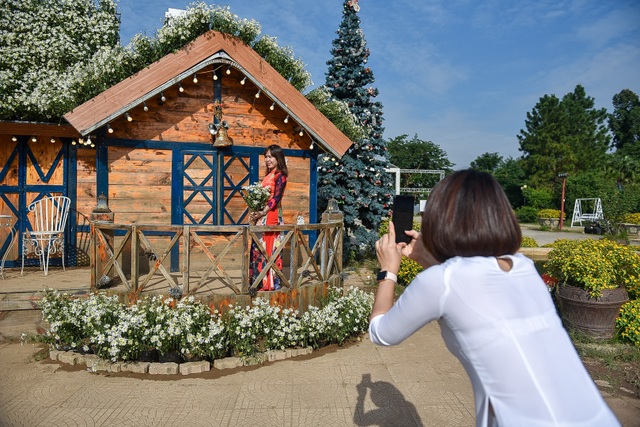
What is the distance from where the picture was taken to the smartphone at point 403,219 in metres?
2.02

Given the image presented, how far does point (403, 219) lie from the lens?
2045 mm

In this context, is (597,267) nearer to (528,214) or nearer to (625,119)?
(528,214)

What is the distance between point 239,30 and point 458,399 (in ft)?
24.6

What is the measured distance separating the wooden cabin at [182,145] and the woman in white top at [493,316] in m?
6.21

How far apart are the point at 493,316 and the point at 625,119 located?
233 ft

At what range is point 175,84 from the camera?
8.32 metres

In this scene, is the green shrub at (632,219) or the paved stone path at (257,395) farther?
the green shrub at (632,219)

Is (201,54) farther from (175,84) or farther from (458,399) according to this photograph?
(458,399)

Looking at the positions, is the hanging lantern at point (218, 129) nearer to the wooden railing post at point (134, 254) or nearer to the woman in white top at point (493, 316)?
the wooden railing post at point (134, 254)

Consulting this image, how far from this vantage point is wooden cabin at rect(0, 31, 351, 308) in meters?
8.08

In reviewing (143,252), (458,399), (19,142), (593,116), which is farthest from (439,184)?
(593,116)

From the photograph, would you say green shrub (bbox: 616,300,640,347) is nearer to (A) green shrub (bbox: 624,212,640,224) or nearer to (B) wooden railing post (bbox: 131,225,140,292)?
(B) wooden railing post (bbox: 131,225,140,292)

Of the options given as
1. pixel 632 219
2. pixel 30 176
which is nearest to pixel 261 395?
pixel 30 176

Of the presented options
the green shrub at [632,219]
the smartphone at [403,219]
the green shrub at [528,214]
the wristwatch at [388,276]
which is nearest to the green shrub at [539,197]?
the green shrub at [528,214]
